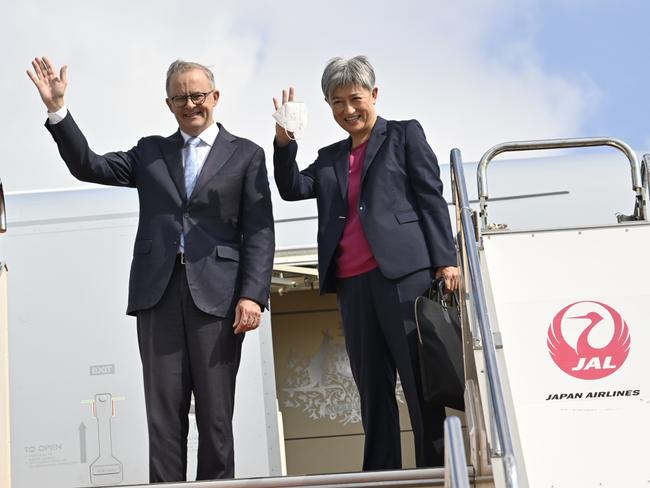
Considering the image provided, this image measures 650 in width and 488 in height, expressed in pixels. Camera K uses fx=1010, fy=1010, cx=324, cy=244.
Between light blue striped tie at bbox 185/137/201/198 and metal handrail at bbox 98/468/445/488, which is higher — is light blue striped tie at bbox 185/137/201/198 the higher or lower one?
the higher one

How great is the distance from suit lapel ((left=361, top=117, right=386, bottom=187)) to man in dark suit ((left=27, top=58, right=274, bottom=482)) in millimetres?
400

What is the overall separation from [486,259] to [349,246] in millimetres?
523

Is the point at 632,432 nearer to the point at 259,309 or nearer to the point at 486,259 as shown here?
the point at 486,259

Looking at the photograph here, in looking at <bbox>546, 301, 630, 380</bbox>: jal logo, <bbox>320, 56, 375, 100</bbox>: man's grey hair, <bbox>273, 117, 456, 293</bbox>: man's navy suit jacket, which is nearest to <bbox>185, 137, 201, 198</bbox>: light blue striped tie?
<bbox>273, 117, 456, 293</bbox>: man's navy suit jacket

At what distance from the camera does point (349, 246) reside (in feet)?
12.6

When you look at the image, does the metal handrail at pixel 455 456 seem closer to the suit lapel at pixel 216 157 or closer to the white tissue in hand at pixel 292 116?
Answer: the white tissue in hand at pixel 292 116

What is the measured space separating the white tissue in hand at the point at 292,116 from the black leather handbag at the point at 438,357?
2.53 ft

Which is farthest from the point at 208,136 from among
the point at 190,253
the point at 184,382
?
the point at 184,382

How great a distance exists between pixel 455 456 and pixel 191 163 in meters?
1.91

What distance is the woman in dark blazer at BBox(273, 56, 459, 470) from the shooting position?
3.68 metres

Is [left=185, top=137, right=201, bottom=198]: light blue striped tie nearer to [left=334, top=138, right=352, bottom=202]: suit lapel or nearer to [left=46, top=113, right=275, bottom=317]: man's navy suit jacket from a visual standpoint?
[left=46, top=113, right=275, bottom=317]: man's navy suit jacket

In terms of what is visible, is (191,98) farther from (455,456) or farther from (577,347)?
(455,456)

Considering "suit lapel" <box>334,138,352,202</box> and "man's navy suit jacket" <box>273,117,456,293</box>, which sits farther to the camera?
"suit lapel" <box>334,138,352,202</box>

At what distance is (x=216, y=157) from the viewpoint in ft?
12.7
